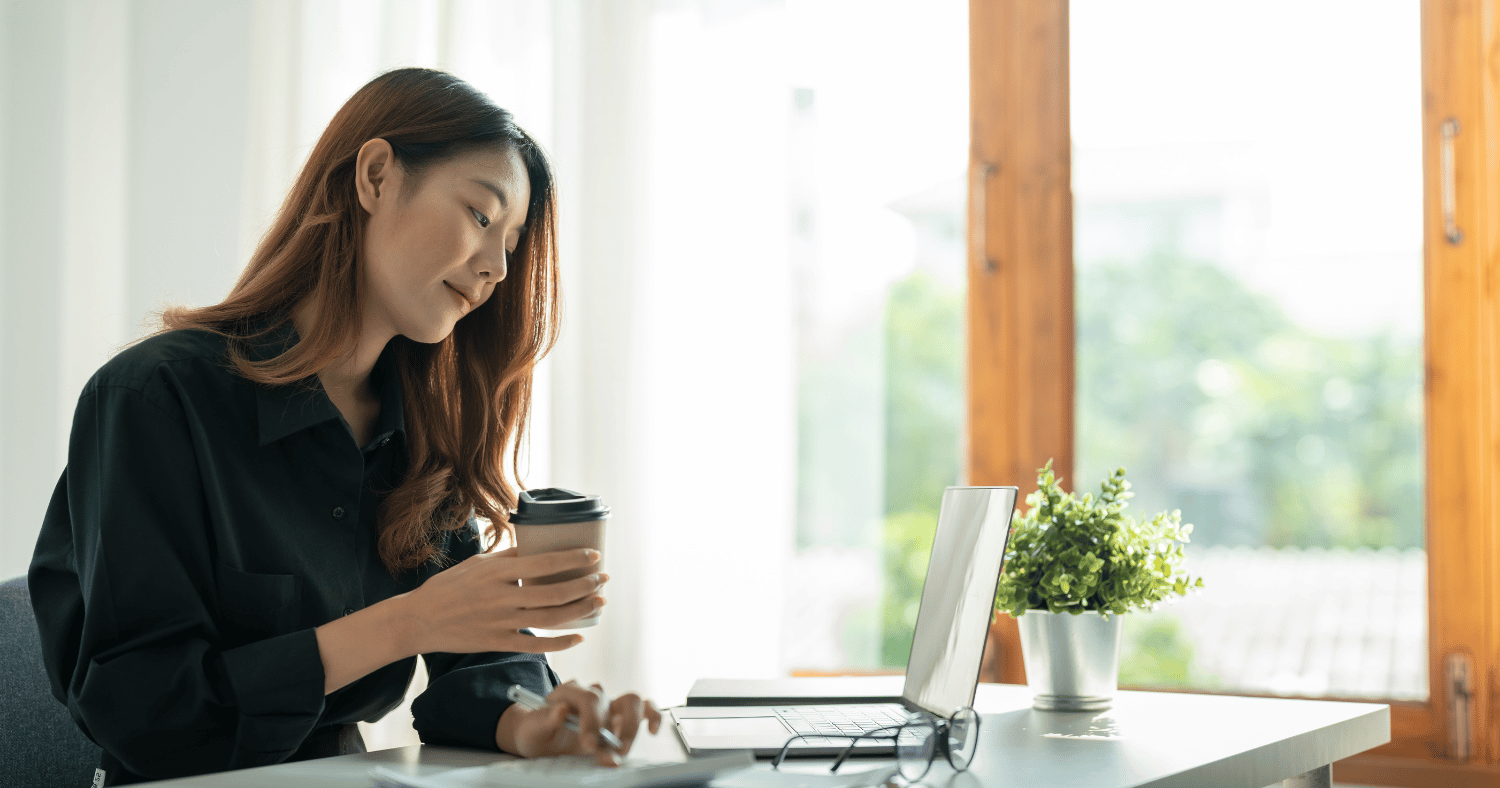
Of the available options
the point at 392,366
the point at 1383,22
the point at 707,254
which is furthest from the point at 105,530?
the point at 1383,22

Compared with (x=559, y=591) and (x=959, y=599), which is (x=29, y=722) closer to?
(x=559, y=591)

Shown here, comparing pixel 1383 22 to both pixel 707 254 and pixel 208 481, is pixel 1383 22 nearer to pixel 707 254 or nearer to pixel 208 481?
pixel 707 254

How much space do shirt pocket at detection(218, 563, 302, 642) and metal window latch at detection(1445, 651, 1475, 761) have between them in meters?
1.79

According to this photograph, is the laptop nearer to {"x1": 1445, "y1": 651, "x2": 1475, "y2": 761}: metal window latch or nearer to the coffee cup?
the coffee cup

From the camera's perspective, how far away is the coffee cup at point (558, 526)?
0.94 metres

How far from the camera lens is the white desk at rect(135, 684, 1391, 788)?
3.00 feet

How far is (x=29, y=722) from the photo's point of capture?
1191 millimetres

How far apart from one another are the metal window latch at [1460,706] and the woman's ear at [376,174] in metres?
1.80

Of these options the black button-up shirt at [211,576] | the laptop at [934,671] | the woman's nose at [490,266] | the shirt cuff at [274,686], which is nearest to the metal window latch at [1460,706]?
the laptop at [934,671]

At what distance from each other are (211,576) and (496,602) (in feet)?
1.08

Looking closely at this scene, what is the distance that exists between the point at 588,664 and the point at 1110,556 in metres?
1.16

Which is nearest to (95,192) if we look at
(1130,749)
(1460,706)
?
(1130,749)

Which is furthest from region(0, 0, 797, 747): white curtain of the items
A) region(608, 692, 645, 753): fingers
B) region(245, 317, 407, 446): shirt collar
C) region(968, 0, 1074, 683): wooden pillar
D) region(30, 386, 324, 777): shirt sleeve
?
region(608, 692, 645, 753): fingers

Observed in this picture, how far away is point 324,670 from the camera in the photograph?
1.02 metres
